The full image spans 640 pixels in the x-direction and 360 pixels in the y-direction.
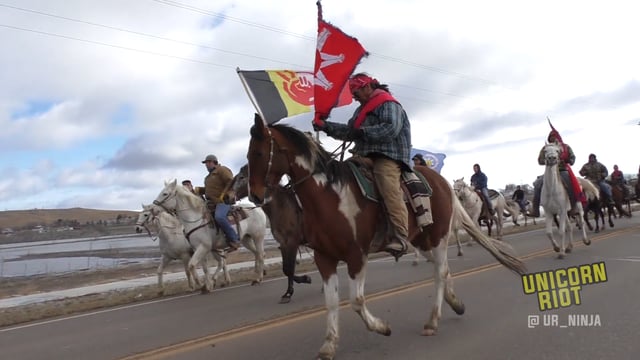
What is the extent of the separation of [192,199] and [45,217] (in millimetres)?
73278

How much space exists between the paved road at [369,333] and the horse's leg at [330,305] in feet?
1.02

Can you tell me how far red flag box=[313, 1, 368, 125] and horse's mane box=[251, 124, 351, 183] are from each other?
2.93 ft

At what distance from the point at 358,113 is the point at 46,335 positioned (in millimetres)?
6064

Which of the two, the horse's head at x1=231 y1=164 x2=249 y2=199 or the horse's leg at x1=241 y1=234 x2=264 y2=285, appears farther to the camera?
the horse's leg at x1=241 y1=234 x2=264 y2=285

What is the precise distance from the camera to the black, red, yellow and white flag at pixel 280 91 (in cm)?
1549

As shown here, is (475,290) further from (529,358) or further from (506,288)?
(529,358)

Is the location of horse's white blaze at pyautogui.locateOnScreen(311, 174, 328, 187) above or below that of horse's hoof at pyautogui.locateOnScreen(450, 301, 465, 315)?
Result: above

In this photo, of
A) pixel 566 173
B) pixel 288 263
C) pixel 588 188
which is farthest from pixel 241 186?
pixel 588 188

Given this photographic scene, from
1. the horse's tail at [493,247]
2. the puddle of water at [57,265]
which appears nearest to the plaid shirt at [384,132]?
the horse's tail at [493,247]

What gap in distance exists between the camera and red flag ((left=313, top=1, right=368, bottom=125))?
7.41m

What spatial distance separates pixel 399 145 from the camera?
6.45 m

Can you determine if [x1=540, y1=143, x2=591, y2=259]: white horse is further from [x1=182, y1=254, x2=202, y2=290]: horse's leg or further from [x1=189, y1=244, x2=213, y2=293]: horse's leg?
[x1=182, y1=254, x2=202, y2=290]: horse's leg

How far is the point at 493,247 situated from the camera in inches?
306

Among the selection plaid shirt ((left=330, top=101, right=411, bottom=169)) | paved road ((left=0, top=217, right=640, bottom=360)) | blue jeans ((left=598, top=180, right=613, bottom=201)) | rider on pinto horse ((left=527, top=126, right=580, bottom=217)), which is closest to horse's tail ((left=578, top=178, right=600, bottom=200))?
rider on pinto horse ((left=527, top=126, right=580, bottom=217))
